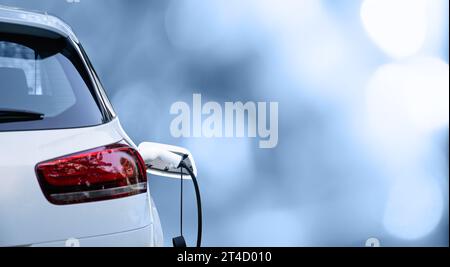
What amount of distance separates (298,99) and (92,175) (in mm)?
1455

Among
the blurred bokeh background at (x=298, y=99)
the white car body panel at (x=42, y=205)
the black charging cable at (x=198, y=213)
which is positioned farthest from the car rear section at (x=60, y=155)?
the blurred bokeh background at (x=298, y=99)

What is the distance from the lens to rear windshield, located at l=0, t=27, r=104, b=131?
1936mm

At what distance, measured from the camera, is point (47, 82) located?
2.15 m

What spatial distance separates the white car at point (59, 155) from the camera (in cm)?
176

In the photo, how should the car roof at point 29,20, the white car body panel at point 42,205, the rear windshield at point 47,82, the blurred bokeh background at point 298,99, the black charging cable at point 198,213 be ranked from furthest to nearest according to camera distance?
the blurred bokeh background at point 298,99 → the black charging cable at point 198,213 → the car roof at point 29,20 → the rear windshield at point 47,82 → the white car body panel at point 42,205

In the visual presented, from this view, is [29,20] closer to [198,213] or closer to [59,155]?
[59,155]

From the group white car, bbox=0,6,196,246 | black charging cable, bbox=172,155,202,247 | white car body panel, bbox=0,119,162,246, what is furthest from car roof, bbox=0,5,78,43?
black charging cable, bbox=172,155,202,247

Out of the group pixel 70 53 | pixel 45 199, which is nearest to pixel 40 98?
pixel 70 53

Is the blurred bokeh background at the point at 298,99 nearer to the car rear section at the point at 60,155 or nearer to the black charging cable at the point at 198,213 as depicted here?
the black charging cable at the point at 198,213

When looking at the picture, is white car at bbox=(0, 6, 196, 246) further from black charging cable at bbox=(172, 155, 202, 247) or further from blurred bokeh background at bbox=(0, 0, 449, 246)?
blurred bokeh background at bbox=(0, 0, 449, 246)

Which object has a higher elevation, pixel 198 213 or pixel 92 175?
pixel 92 175

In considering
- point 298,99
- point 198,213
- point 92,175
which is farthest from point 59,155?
point 298,99
